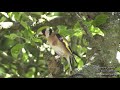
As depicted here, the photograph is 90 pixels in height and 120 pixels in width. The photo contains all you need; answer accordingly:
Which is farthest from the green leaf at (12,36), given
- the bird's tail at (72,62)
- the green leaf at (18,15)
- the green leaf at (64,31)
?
the bird's tail at (72,62)

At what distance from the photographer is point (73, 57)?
1.84 m

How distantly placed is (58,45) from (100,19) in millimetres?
381

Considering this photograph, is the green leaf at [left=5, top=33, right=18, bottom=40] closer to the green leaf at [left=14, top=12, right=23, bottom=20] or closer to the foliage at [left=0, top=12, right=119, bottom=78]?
the foliage at [left=0, top=12, right=119, bottom=78]

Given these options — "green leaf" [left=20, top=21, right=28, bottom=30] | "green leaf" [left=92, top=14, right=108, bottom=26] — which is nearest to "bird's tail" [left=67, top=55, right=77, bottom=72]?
"green leaf" [left=92, top=14, right=108, bottom=26]

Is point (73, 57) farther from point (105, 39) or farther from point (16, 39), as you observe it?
point (16, 39)

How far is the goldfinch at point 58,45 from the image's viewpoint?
1.84 m

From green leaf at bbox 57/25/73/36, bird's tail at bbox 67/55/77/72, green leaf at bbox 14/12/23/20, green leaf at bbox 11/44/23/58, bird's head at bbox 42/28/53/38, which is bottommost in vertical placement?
bird's tail at bbox 67/55/77/72

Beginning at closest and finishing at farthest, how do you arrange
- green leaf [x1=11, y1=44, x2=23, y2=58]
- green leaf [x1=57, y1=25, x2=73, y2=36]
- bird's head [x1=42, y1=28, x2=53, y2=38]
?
1. green leaf [x1=11, y1=44, x2=23, y2=58]
2. green leaf [x1=57, y1=25, x2=73, y2=36]
3. bird's head [x1=42, y1=28, x2=53, y2=38]

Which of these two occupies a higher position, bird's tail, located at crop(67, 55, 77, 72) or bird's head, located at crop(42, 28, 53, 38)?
bird's head, located at crop(42, 28, 53, 38)

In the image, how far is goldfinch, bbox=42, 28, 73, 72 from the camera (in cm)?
184
